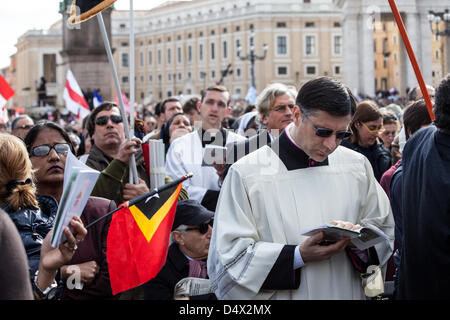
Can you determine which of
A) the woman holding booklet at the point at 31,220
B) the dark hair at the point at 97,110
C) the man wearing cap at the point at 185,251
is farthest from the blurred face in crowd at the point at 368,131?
the woman holding booklet at the point at 31,220

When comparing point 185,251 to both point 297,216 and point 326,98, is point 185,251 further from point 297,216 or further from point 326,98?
point 326,98

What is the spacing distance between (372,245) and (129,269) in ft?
4.41

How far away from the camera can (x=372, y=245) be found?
331cm

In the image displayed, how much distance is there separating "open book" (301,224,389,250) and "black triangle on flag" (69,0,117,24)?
6.34 feet

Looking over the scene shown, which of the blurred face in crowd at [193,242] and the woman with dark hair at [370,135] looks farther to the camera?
the woman with dark hair at [370,135]

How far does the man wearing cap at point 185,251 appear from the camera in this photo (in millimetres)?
4363

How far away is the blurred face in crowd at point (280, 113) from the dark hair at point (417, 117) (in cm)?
122

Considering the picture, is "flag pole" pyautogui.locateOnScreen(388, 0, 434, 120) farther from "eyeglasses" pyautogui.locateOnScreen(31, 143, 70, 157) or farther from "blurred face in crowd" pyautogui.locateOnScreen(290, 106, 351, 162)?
"eyeglasses" pyautogui.locateOnScreen(31, 143, 70, 157)

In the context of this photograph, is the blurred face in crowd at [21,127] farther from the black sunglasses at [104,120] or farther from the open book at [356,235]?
the open book at [356,235]

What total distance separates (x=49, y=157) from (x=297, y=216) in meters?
1.75

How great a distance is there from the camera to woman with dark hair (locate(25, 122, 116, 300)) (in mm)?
3875

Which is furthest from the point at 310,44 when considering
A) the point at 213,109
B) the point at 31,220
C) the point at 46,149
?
Answer: the point at 31,220

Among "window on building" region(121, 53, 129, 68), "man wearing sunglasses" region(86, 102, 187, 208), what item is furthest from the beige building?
"man wearing sunglasses" region(86, 102, 187, 208)
